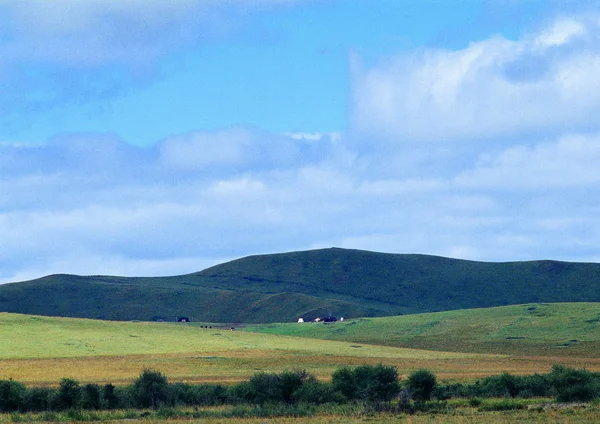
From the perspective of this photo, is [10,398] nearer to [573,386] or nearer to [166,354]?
[573,386]

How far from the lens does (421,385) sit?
172ft

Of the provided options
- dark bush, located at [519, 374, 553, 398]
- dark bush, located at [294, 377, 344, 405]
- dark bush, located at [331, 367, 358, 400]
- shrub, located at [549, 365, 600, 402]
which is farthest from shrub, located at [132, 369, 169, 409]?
shrub, located at [549, 365, 600, 402]

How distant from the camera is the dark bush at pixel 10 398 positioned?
173ft

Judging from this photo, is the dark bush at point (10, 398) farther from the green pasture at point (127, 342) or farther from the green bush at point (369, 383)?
the green pasture at point (127, 342)

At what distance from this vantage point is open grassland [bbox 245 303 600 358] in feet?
398

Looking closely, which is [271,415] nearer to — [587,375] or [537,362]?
[587,375]

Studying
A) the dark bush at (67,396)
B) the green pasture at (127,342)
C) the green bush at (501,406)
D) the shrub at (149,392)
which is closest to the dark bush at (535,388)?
the green bush at (501,406)

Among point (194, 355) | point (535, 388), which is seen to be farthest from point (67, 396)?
point (194, 355)

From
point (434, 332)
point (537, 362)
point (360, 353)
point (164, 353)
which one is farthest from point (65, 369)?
point (434, 332)

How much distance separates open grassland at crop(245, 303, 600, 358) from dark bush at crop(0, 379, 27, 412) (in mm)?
71351

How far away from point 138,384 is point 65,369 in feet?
99.8

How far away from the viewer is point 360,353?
105438mm

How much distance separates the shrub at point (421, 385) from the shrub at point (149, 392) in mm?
13500

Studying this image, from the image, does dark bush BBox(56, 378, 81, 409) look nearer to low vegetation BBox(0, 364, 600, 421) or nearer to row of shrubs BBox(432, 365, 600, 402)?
low vegetation BBox(0, 364, 600, 421)
